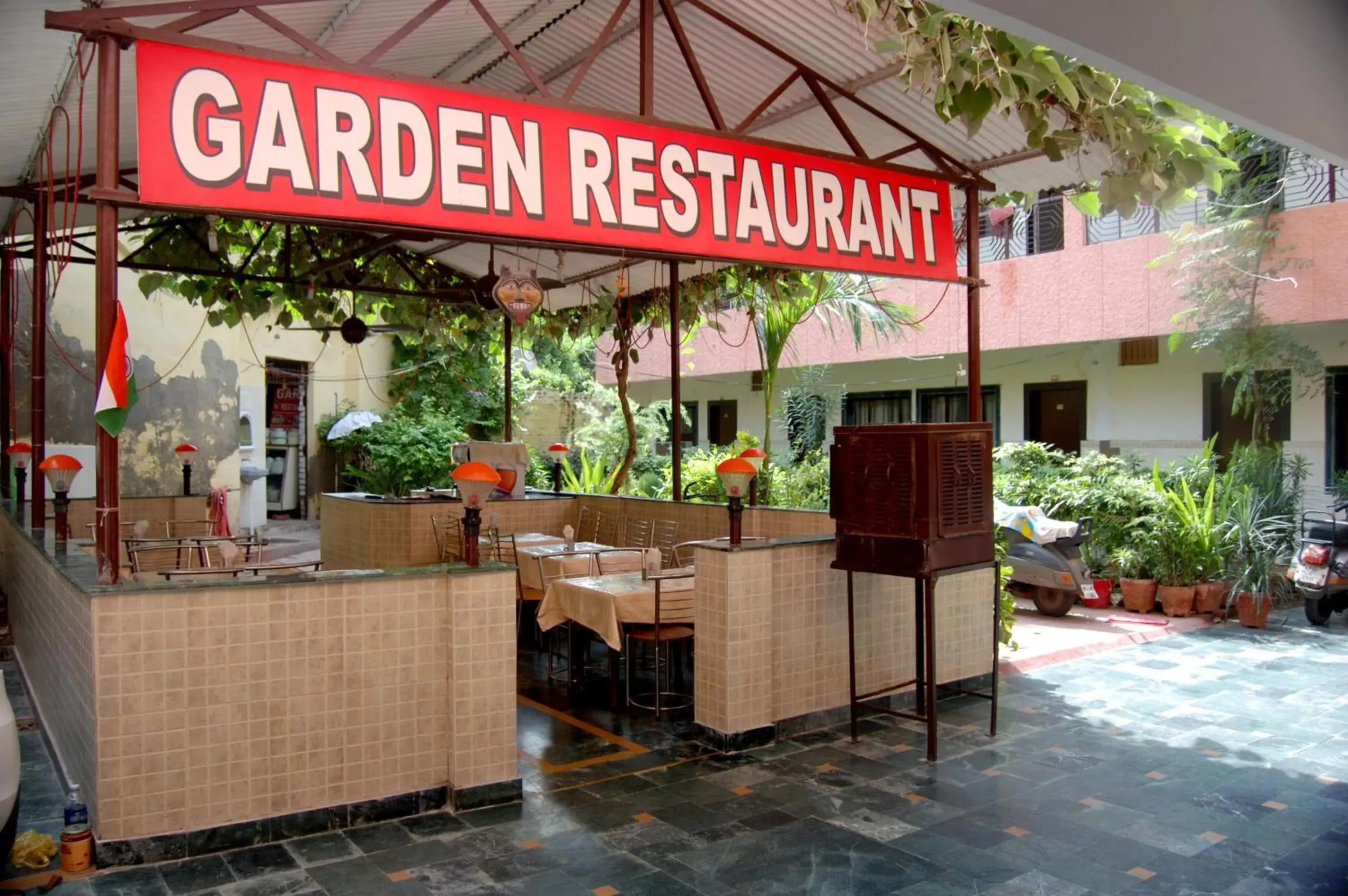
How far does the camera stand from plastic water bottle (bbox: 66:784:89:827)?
4.24m

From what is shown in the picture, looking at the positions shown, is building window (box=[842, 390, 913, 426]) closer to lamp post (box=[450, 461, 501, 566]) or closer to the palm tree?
the palm tree

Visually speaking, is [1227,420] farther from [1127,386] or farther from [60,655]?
[60,655]

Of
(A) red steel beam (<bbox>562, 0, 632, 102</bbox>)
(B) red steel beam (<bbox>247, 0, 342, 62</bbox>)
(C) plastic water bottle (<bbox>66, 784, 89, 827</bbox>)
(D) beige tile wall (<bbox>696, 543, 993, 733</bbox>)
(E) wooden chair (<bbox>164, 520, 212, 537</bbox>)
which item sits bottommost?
(C) plastic water bottle (<bbox>66, 784, 89, 827</bbox>)

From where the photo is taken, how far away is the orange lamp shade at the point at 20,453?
989 cm

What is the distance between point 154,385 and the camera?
48.7 feet

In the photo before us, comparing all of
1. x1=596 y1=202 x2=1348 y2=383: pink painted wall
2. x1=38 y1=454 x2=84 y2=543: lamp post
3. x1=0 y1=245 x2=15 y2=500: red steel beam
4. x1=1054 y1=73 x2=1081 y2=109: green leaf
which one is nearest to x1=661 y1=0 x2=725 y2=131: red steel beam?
x1=1054 y1=73 x2=1081 y2=109: green leaf

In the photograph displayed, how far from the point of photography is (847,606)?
6562mm

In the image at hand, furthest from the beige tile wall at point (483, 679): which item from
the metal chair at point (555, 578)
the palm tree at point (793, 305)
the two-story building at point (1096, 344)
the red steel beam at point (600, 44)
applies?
the two-story building at point (1096, 344)

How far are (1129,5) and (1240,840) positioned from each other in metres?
4.06

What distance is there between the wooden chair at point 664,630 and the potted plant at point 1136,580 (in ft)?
19.5

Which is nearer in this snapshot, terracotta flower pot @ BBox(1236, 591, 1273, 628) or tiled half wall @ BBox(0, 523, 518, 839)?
tiled half wall @ BBox(0, 523, 518, 839)

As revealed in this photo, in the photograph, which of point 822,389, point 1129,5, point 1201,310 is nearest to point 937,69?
point 1129,5

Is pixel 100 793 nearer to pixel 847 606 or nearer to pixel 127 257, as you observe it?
pixel 847 606

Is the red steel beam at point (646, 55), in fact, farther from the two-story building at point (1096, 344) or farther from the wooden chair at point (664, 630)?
the two-story building at point (1096, 344)
